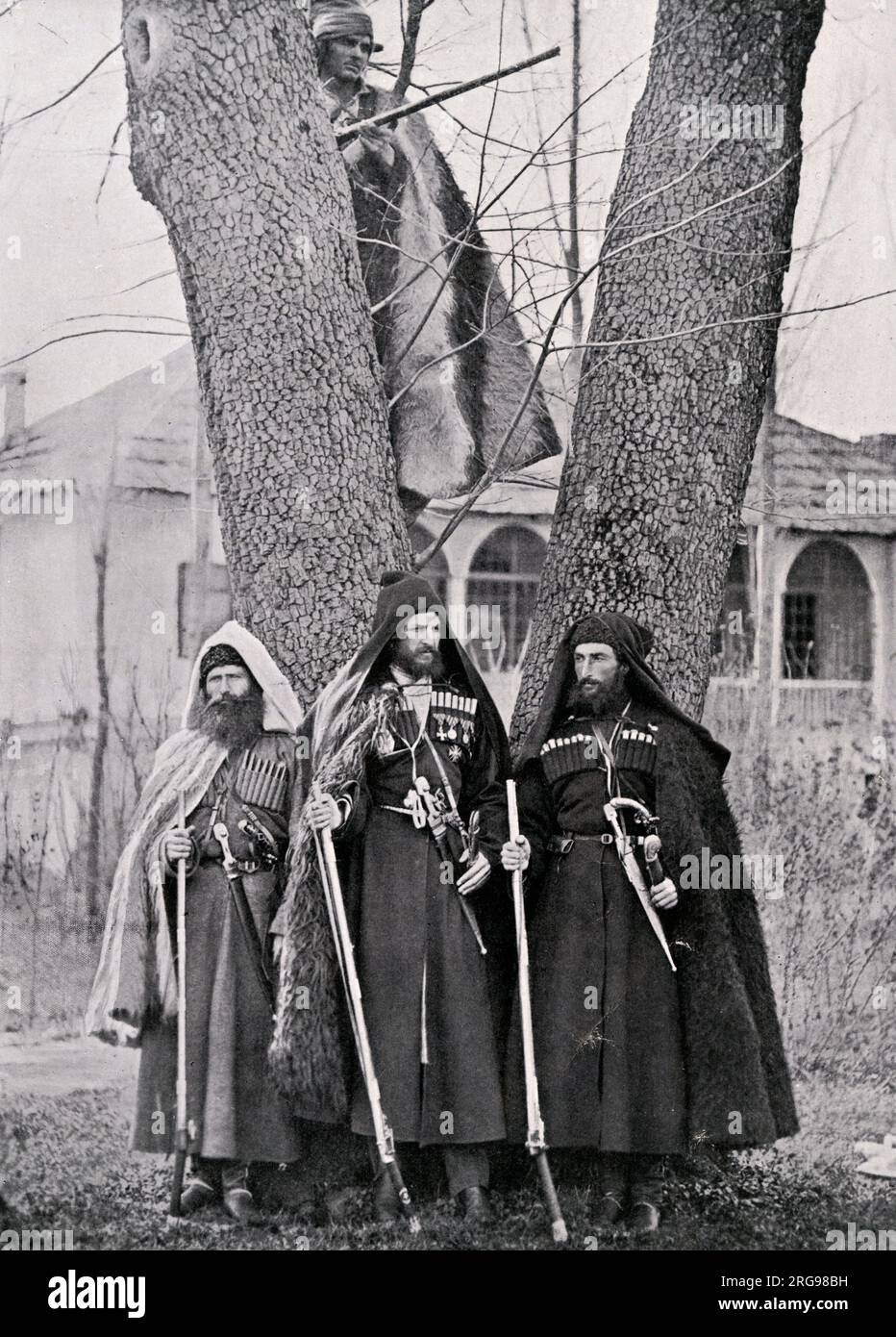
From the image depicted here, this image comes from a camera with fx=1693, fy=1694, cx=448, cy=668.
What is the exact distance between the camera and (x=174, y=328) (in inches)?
289

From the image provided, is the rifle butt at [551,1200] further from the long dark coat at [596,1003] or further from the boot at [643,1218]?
the boot at [643,1218]

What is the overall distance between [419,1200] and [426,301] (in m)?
3.78

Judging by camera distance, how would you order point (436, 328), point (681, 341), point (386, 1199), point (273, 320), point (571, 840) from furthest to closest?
1. point (436, 328)
2. point (681, 341)
3. point (273, 320)
4. point (571, 840)
5. point (386, 1199)

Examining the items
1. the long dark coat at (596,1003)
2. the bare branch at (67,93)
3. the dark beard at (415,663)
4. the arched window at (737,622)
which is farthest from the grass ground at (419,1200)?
the bare branch at (67,93)

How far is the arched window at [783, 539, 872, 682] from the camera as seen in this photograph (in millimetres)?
7500

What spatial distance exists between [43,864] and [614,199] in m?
3.80

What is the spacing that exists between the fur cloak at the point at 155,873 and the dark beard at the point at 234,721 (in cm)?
4

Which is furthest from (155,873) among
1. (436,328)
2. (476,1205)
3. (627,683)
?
(436,328)

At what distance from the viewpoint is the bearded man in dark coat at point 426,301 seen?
24.3 ft

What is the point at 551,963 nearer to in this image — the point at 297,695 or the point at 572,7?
the point at 297,695

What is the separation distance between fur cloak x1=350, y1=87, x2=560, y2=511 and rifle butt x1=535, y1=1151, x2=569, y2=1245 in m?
2.83

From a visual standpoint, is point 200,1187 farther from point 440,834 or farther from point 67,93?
point 67,93

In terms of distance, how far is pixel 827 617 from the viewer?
7.53m
